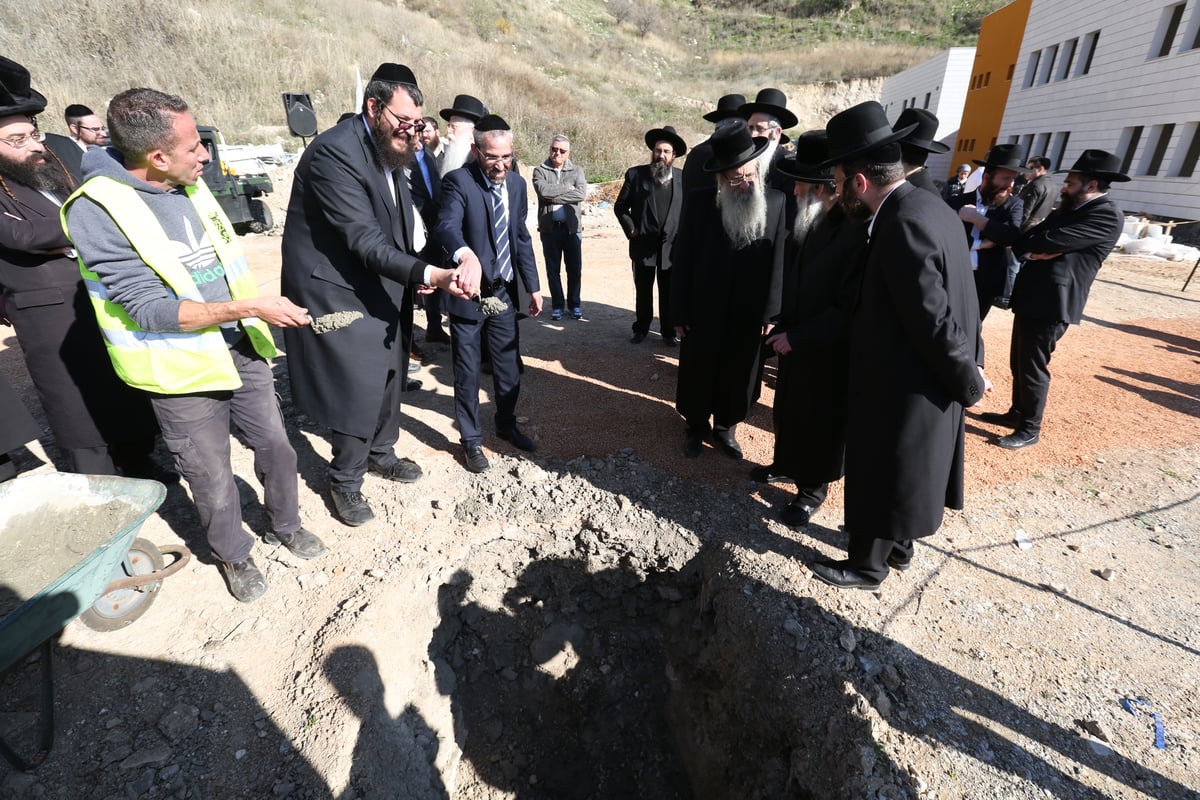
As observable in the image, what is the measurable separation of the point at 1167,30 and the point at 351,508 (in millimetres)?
21352

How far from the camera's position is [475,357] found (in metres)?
3.75

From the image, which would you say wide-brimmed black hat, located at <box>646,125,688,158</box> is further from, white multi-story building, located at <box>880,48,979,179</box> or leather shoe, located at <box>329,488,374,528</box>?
white multi-story building, located at <box>880,48,979,179</box>

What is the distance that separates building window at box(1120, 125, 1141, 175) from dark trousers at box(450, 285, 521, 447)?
740 inches

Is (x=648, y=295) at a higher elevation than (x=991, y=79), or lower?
lower

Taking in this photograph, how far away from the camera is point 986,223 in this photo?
4.83 meters

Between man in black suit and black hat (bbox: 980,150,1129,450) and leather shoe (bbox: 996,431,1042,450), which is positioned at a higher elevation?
man in black suit and black hat (bbox: 980,150,1129,450)

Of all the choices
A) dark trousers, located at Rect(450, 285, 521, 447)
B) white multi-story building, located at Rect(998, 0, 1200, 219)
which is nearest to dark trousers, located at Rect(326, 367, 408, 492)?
dark trousers, located at Rect(450, 285, 521, 447)

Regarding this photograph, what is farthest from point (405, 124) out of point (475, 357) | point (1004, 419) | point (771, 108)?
point (1004, 419)

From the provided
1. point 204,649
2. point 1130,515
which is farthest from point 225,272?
point 1130,515

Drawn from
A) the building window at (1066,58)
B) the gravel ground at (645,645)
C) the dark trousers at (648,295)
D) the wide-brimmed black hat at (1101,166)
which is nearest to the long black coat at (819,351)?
the gravel ground at (645,645)

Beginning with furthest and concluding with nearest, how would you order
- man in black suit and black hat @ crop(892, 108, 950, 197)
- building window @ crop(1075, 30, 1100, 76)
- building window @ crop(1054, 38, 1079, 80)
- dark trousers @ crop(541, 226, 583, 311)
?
building window @ crop(1054, 38, 1079, 80)
building window @ crop(1075, 30, 1100, 76)
dark trousers @ crop(541, 226, 583, 311)
man in black suit and black hat @ crop(892, 108, 950, 197)

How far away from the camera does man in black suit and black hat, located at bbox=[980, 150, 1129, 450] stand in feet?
13.0

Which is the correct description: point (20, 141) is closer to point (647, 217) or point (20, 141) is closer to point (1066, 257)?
point (647, 217)

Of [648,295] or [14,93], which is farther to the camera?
[648,295]
